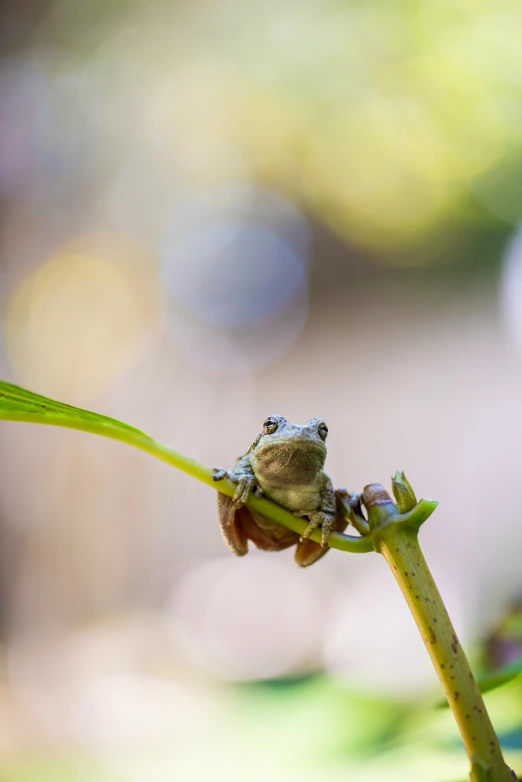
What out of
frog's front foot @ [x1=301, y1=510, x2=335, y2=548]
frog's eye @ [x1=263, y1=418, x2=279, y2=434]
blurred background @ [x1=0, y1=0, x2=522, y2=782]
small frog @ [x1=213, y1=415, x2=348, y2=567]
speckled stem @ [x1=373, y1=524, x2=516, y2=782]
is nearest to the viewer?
speckled stem @ [x1=373, y1=524, x2=516, y2=782]

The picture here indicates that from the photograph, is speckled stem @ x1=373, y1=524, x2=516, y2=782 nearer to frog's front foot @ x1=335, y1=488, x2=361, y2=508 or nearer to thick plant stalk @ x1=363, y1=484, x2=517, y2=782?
thick plant stalk @ x1=363, y1=484, x2=517, y2=782

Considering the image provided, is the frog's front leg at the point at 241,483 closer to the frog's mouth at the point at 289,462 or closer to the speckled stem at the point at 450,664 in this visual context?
the frog's mouth at the point at 289,462

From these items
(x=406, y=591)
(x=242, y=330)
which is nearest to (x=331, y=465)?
(x=242, y=330)

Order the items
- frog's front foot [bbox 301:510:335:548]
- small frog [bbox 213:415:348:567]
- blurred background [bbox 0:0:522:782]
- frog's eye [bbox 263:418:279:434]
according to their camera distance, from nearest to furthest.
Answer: frog's front foot [bbox 301:510:335:548] → small frog [bbox 213:415:348:567] → frog's eye [bbox 263:418:279:434] → blurred background [bbox 0:0:522:782]

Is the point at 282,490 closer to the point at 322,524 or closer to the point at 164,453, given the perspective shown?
the point at 322,524

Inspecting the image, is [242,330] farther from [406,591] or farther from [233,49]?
[406,591]

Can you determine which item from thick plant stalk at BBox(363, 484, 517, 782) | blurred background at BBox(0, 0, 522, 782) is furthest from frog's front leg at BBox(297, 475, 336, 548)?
blurred background at BBox(0, 0, 522, 782)
